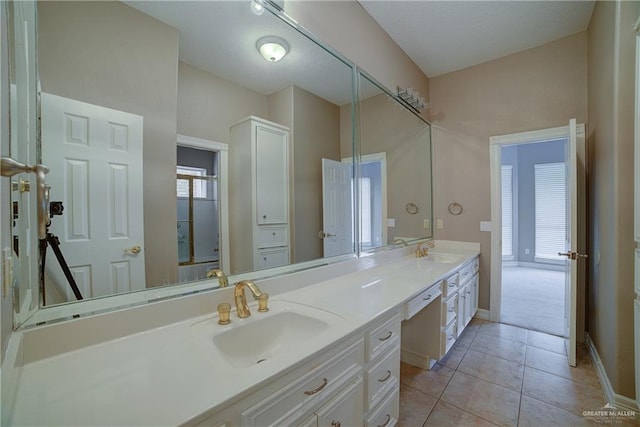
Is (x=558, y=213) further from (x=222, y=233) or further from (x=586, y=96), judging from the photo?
(x=222, y=233)

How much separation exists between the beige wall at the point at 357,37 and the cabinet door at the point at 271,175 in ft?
2.57

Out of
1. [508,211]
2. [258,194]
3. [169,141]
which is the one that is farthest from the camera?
[508,211]

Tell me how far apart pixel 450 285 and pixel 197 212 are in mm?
1967

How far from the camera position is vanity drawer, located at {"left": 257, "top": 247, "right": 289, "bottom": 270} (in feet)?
4.79

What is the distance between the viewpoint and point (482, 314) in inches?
119

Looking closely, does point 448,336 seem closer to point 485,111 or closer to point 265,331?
point 265,331

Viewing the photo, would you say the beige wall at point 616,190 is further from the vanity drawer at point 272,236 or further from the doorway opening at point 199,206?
the doorway opening at point 199,206

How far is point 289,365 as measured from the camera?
762 millimetres

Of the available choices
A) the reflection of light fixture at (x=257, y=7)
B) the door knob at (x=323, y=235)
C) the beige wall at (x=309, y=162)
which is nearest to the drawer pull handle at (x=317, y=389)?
the beige wall at (x=309, y=162)

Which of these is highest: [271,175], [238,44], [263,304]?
[238,44]

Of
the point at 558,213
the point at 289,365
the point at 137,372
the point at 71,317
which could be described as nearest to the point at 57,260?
the point at 71,317

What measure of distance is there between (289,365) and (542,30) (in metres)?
3.58

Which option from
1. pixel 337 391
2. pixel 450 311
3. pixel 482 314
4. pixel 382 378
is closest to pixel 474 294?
pixel 482 314

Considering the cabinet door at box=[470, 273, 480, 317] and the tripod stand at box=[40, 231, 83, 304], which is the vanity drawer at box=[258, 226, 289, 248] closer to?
the tripod stand at box=[40, 231, 83, 304]
